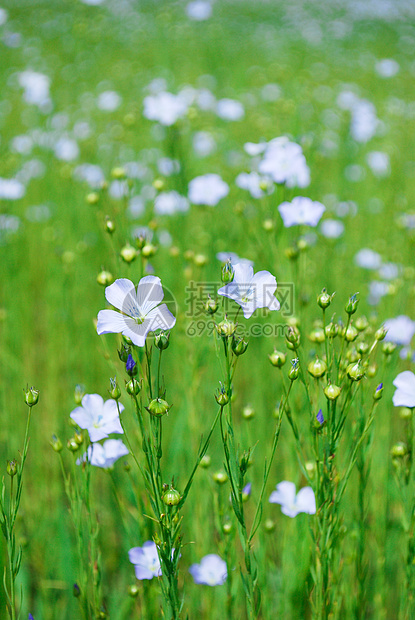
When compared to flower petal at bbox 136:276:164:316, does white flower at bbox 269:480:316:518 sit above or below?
below

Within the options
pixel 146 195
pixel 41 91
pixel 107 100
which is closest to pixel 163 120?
pixel 146 195

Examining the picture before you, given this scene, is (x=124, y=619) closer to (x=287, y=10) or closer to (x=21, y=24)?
(x=21, y=24)

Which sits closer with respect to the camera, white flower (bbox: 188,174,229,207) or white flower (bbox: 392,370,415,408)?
white flower (bbox: 392,370,415,408)

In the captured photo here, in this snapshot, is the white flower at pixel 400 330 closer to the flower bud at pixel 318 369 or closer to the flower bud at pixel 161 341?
the flower bud at pixel 318 369

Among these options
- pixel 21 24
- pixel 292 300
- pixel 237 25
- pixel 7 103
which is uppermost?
pixel 237 25

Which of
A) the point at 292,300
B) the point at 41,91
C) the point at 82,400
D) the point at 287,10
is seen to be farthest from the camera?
the point at 287,10

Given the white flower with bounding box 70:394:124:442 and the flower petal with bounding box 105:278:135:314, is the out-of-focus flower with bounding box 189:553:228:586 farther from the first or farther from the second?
the flower petal with bounding box 105:278:135:314

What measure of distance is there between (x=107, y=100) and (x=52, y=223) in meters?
1.64

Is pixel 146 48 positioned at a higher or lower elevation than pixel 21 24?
lower

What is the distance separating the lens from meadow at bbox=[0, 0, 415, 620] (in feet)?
3.12

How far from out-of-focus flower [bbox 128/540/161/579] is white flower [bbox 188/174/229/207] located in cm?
125

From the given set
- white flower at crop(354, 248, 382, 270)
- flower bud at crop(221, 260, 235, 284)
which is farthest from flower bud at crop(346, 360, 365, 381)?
white flower at crop(354, 248, 382, 270)

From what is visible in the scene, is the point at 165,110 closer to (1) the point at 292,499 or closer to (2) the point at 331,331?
(2) the point at 331,331

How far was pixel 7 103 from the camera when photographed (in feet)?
16.9
